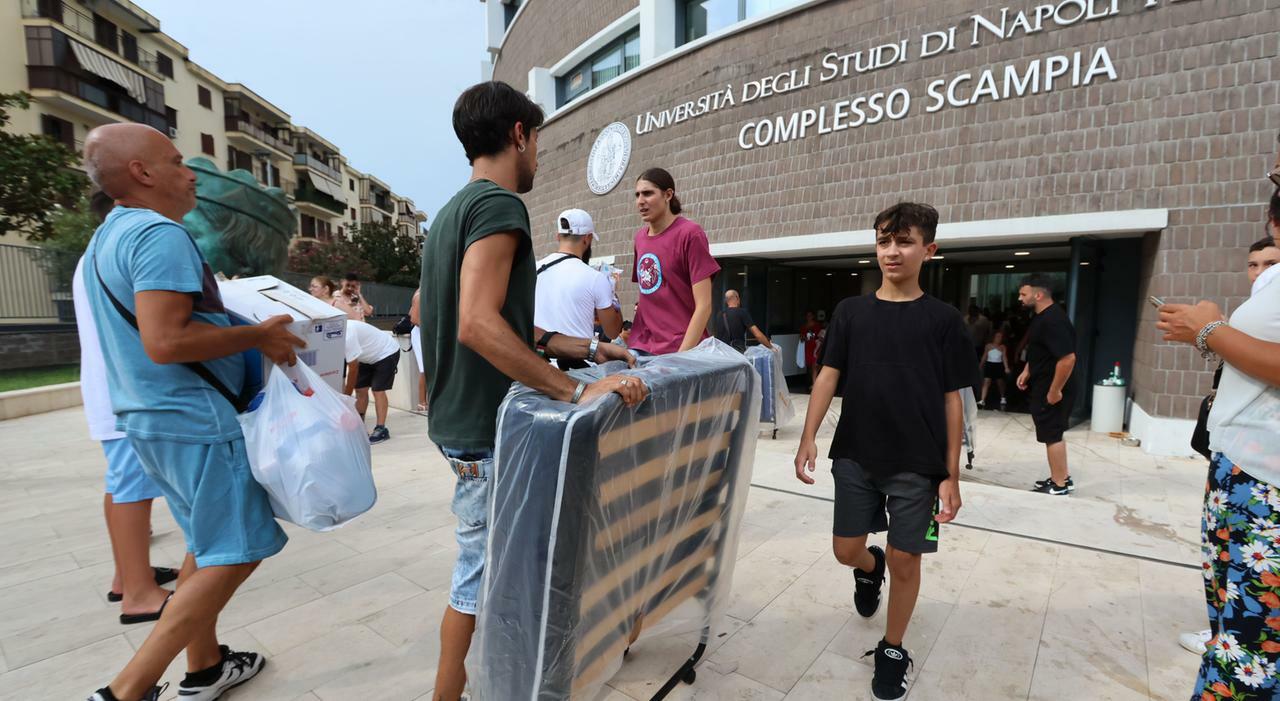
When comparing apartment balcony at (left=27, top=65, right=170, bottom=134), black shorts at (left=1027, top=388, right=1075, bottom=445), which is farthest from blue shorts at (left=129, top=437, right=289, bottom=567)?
apartment balcony at (left=27, top=65, right=170, bottom=134)

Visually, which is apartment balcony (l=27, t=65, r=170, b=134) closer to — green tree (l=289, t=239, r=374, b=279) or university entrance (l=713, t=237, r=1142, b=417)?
green tree (l=289, t=239, r=374, b=279)

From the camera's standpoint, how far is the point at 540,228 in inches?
609

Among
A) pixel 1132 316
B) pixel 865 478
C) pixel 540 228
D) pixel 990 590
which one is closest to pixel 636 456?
pixel 865 478

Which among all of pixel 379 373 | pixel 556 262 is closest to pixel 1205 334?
pixel 556 262

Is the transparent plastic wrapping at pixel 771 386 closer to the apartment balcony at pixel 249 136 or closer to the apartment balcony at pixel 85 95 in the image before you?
the apartment balcony at pixel 85 95

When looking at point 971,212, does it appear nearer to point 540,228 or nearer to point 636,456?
point 636,456

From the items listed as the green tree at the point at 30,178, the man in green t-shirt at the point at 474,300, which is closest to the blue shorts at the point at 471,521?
the man in green t-shirt at the point at 474,300

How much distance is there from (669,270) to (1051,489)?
3825 millimetres

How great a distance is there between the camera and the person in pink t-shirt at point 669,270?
110 inches

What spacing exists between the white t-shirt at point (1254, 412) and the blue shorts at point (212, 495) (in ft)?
9.10

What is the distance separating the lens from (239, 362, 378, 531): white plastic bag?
1.70 meters

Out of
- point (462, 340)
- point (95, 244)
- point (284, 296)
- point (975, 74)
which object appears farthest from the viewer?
point (975, 74)

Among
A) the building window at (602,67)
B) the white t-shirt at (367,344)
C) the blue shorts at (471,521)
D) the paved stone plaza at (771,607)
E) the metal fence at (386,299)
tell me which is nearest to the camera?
the blue shorts at (471,521)

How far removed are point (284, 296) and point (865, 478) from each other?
2216mm
